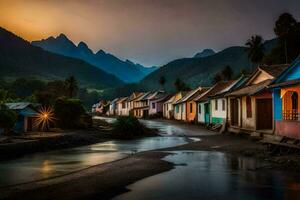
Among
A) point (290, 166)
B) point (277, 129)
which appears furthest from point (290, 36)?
point (290, 166)

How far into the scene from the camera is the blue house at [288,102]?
22459 mm

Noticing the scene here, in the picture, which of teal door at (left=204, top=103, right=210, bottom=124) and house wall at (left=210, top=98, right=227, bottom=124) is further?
teal door at (left=204, top=103, right=210, bottom=124)

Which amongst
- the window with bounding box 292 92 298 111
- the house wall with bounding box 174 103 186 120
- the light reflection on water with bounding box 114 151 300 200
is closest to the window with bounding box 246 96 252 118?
the window with bounding box 292 92 298 111

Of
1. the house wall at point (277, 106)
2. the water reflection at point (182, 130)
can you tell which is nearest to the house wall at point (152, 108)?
the water reflection at point (182, 130)

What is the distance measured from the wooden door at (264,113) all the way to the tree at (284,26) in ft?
154

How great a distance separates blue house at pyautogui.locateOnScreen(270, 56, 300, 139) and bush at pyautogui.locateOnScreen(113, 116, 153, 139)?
1551cm

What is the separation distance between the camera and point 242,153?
22.4 meters

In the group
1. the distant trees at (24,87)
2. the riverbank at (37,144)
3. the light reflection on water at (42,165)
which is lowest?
the light reflection on water at (42,165)

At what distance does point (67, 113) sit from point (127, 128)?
955 centimetres

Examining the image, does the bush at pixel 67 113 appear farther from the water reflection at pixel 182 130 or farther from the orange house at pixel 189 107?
the orange house at pixel 189 107

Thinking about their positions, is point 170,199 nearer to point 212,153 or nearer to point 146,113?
point 212,153

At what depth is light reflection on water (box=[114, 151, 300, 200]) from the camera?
39.3 ft

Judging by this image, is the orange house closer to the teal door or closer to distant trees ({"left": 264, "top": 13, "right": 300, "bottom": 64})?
the teal door

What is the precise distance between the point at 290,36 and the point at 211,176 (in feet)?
221
